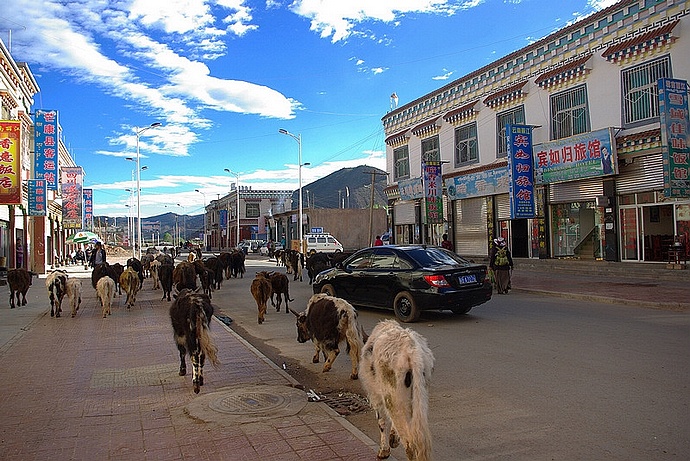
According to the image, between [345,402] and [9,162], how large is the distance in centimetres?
1874

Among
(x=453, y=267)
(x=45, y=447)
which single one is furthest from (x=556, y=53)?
(x=45, y=447)

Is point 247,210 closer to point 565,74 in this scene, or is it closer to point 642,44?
point 565,74

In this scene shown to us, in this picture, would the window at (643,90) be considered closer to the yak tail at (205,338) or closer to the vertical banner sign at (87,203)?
the yak tail at (205,338)

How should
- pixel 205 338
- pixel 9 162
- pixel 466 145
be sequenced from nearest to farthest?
pixel 205 338, pixel 9 162, pixel 466 145

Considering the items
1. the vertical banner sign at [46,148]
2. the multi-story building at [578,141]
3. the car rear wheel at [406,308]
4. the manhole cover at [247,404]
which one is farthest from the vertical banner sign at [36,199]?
the manhole cover at [247,404]

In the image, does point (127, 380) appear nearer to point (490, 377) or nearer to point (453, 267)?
point (490, 377)

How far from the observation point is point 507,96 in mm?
26188

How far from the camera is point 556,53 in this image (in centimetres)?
2352

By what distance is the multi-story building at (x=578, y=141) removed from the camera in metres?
19.1

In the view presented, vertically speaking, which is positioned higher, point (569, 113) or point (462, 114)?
point (462, 114)

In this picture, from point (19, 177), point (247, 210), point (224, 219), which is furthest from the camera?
point (224, 219)

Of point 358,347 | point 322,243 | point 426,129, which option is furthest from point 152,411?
point 322,243

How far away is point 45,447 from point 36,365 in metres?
3.62

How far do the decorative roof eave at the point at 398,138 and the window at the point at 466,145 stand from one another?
5.15 metres
